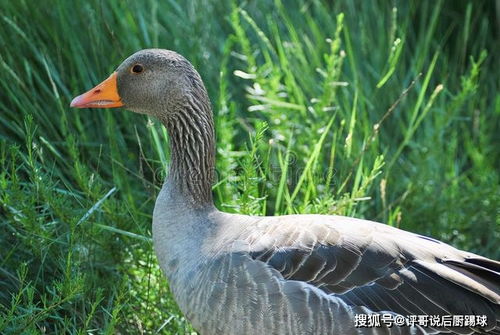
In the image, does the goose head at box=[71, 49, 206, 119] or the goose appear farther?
the goose head at box=[71, 49, 206, 119]

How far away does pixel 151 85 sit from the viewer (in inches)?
155

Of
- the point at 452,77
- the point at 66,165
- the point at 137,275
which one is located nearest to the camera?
the point at 137,275

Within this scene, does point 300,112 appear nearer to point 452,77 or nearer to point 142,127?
point 142,127

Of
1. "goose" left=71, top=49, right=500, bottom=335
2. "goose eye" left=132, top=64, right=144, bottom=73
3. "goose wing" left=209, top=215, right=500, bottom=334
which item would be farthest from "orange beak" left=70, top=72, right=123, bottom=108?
"goose wing" left=209, top=215, right=500, bottom=334

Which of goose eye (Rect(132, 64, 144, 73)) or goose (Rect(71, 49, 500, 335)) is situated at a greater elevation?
goose eye (Rect(132, 64, 144, 73))

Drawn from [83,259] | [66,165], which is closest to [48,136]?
[66,165]

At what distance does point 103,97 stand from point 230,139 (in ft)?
3.11

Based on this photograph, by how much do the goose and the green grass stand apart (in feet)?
1.23

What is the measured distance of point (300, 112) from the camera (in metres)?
5.04

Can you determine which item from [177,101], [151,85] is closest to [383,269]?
[177,101]

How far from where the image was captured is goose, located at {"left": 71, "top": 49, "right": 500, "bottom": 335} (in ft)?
10.8

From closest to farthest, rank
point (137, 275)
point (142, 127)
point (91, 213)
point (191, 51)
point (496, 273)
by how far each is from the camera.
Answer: point (496, 273)
point (91, 213)
point (137, 275)
point (142, 127)
point (191, 51)

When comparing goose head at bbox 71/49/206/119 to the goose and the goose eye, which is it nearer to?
the goose eye

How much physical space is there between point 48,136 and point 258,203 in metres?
1.32
